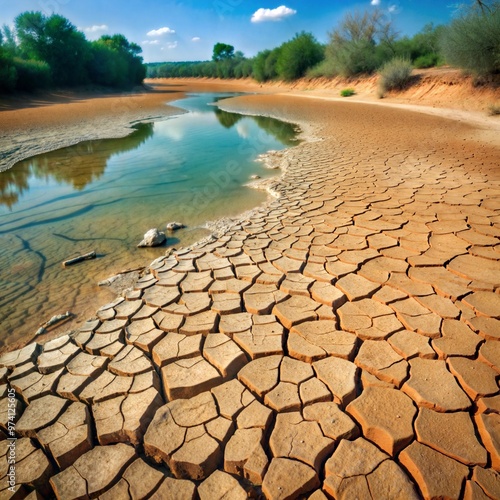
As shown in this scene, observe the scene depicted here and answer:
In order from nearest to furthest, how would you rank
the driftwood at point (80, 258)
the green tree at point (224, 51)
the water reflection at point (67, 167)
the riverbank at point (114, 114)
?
the driftwood at point (80, 258) → the water reflection at point (67, 167) → the riverbank at point (114, 114) → the green tree at point (224, 51)

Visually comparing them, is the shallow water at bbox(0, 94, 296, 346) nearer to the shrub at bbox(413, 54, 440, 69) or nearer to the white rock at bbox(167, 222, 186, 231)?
the white rock at bbox(167, 222, 186, 231)

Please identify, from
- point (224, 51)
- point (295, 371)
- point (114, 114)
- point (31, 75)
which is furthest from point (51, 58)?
point (224, 51)

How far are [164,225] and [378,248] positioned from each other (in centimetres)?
289

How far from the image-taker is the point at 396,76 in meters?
16.6

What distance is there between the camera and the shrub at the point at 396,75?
16.4 meters

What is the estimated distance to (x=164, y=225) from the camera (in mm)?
4523

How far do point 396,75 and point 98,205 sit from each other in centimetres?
1713

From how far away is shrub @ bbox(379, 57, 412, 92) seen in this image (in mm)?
16391

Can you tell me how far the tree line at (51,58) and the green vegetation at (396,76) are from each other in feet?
69.4

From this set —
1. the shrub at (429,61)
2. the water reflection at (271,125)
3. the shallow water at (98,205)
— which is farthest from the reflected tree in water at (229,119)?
the shrub at (429,61)

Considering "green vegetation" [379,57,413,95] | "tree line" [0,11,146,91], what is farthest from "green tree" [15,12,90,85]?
"green vegetation" [379,57,413,95]

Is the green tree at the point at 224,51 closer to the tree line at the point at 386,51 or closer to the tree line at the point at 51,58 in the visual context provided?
the tree line at the point at 386,51

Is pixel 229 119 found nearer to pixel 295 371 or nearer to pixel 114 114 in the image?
pixel 114 114

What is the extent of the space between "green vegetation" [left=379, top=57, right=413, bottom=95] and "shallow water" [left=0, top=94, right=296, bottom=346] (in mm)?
9894
